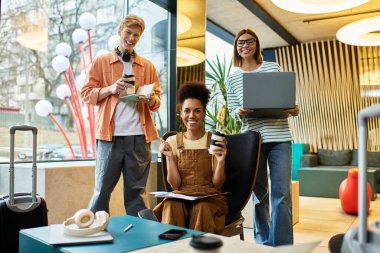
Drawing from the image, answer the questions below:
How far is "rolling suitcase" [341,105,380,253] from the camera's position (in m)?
0.66

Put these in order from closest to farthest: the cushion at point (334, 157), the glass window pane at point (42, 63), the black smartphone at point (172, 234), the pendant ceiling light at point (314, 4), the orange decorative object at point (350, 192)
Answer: the black smartphone at point (172, 234), the glass window pane at point (42, 63), the pendant ceiling light at point (314, 4), the orange decorative object at point (350, 192), the cushion at point (334, 157)

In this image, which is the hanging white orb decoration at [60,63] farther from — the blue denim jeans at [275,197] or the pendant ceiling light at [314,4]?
the pendant ceiling light at [314,4]

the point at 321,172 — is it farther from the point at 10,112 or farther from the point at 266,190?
the point at 10,112

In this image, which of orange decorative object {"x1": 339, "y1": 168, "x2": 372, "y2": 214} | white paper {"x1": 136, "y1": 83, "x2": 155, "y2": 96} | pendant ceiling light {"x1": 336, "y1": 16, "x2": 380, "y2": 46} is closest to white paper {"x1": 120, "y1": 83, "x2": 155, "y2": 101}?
white paper {"x1": 136, "y1": 83, "x2": 155, "y2": 96}

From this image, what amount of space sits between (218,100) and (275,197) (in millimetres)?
→ 2707

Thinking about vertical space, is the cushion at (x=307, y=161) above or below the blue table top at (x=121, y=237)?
below

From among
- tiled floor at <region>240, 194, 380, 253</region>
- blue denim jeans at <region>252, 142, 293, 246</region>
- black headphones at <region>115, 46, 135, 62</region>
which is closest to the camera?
blue denim jeans at <region>252, 142, 293, 246</region>

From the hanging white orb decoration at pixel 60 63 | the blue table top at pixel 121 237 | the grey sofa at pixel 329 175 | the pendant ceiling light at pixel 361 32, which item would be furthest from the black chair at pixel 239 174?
the grey sofa at pixel 329 175

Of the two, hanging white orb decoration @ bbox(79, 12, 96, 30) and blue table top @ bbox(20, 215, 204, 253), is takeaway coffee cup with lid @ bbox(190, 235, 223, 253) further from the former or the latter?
hanging white orb decoration @ bbox(79, 12, 96, 30)

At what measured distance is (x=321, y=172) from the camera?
585 cm

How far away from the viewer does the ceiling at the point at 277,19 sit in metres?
5.34

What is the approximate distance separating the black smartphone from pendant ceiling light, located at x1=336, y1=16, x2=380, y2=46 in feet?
14.1

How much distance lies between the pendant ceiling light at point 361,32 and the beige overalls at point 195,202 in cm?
354

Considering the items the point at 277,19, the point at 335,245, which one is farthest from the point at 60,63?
the point at 277,19
